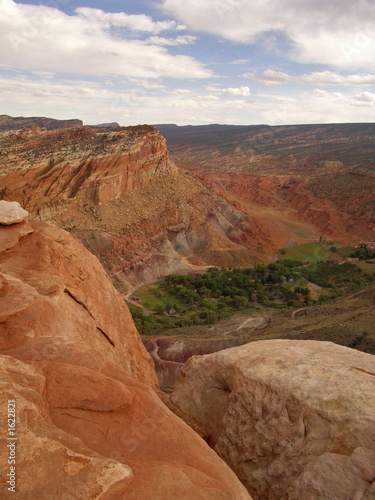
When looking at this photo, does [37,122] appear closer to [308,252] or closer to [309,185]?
[309,185]

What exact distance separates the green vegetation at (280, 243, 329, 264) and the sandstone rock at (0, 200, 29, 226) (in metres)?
55.1

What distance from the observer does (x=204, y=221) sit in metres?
67.7

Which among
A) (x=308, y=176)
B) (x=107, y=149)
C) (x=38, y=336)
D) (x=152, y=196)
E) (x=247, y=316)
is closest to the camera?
(x=38, y=336)

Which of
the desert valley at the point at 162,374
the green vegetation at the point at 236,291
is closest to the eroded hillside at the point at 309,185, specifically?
the green vegetation at the point at 236,291

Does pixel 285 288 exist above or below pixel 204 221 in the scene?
below

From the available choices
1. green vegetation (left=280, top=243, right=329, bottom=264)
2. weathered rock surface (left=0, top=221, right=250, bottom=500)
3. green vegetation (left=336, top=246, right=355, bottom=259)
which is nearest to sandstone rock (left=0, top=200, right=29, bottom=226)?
weathered rock surface (left=0, top=221, right=250, bottom=500)

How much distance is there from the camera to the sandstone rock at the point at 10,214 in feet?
49.9

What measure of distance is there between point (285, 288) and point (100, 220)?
1127 inches

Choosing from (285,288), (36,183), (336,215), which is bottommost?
(285,288)

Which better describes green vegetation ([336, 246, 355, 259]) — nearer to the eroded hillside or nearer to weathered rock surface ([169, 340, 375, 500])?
the eroded hillside

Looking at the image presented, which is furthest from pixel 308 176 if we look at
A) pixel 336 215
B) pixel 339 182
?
pixel 336 215

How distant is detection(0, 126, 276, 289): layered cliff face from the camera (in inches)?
2050

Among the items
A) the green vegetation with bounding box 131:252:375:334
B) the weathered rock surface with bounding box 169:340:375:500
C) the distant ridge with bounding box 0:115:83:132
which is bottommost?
the green vegetation with bounding box 131:252:375:334

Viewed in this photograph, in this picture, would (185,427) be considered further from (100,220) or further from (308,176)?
(308,176)
